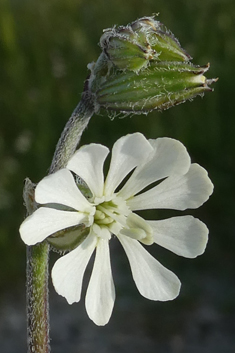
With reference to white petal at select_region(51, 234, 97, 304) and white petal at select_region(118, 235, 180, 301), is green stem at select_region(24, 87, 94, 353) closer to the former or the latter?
white petal at select_region(51, 234, 97, 304)

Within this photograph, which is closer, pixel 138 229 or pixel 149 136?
pixel 138 229

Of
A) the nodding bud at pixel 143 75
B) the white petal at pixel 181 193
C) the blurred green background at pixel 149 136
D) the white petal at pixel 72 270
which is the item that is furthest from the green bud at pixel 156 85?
the blurred green background at pixel 149 136

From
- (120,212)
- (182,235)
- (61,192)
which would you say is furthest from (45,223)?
(182,235)

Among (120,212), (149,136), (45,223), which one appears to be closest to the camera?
(45,223)

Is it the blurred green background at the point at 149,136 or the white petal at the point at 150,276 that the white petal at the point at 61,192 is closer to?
the white petal at the point at 150,276

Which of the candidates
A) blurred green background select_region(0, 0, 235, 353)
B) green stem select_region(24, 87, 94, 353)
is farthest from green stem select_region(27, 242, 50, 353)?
blurred green background select_region(0, 0, 235, 353)

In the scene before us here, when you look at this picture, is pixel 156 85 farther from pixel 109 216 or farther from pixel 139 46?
pixel 109 216
